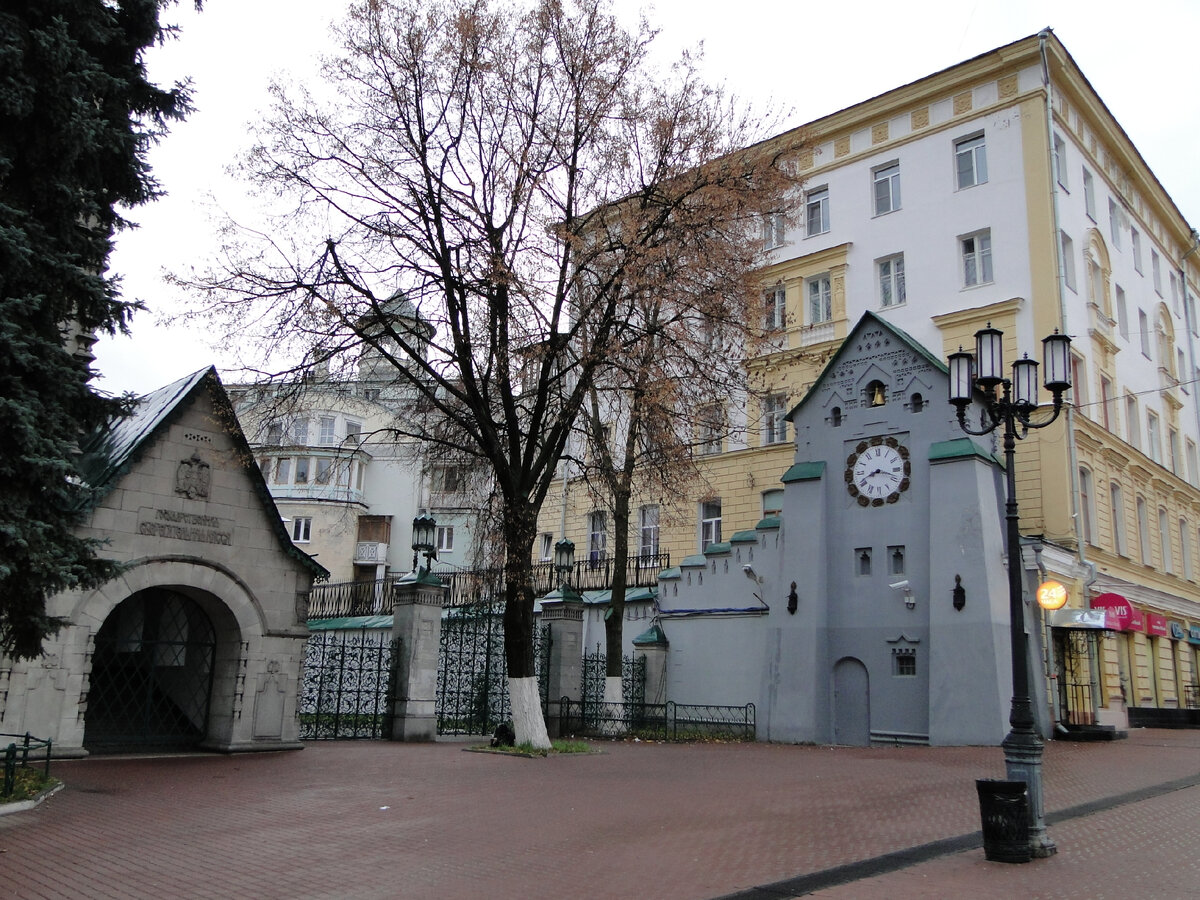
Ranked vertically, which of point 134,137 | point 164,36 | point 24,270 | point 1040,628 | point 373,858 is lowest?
point 373,858

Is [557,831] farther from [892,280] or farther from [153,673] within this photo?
[892,280]

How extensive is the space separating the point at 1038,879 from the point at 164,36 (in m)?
13.4

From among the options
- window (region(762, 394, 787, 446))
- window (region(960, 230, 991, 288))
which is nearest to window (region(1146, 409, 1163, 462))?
window (region(960, 230, 991, 288))

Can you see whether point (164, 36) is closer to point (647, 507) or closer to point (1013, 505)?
point (1013, 505)

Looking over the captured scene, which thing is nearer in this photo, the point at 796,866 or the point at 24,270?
the point at 796,866

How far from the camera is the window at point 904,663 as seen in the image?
22250mm

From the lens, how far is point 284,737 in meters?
17.3

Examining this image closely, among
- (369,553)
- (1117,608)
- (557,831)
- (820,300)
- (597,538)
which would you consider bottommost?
(557,831)

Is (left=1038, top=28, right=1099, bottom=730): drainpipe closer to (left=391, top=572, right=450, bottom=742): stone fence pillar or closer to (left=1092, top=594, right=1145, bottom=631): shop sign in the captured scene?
(left=1092, top=594, right=1145, bottom=631): shop sign

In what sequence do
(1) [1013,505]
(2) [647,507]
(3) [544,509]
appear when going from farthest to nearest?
(3) [544,509] < (2) [647,507] < (1) [1013,505]

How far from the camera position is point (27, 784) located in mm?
11070

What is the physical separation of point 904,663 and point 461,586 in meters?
16.7

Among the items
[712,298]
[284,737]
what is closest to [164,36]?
[712,298]

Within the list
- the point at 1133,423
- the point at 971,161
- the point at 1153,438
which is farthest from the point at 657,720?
the point at 1153,438
